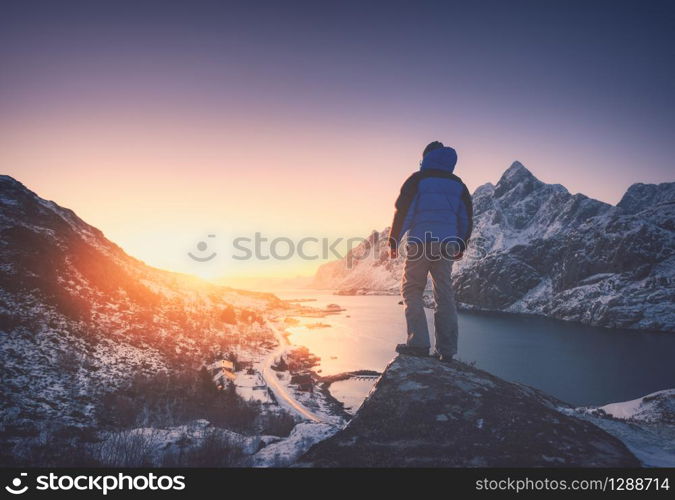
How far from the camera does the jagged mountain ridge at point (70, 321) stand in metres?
15.6

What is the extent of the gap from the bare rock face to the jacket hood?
11.9 feet

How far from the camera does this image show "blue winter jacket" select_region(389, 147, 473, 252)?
5.99 meters

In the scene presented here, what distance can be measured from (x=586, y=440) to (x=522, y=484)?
1.36 m

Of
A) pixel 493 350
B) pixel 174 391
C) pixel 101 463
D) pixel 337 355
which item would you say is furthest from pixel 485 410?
pixel 493 350

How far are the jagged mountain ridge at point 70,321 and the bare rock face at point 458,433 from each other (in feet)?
42.8

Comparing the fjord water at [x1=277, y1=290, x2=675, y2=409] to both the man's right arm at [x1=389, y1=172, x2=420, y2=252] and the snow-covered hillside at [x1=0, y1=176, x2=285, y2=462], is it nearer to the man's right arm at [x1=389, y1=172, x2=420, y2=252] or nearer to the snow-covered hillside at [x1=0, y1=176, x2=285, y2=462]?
the snow-covered hillside at [x1=0, y1=176, x2=285, y2=462]

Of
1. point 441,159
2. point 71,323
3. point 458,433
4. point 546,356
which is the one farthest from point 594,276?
point 458,433

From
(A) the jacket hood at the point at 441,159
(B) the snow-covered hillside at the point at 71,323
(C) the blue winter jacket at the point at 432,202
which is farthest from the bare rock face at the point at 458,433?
(B) the snow-covered hillside at the point at 71,323

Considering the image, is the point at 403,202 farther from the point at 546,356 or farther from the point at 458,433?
the point at 546,356

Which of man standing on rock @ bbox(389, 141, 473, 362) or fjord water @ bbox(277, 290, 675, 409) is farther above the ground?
man standing on rock @ bbox(389, 141, 473, 362)

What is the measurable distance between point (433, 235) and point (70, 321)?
89.3ft

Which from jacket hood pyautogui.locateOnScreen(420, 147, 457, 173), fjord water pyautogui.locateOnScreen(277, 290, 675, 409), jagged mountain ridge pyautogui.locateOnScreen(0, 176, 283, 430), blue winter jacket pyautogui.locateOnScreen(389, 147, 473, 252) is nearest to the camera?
blue winter jacket pyautogui.locateOnScreen(389, 147, 473, 252)

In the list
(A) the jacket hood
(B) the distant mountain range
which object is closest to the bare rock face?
(A) the jacket hood

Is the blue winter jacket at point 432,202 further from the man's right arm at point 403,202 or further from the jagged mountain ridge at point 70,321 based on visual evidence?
the jagged mountain ridge at point 70,321
